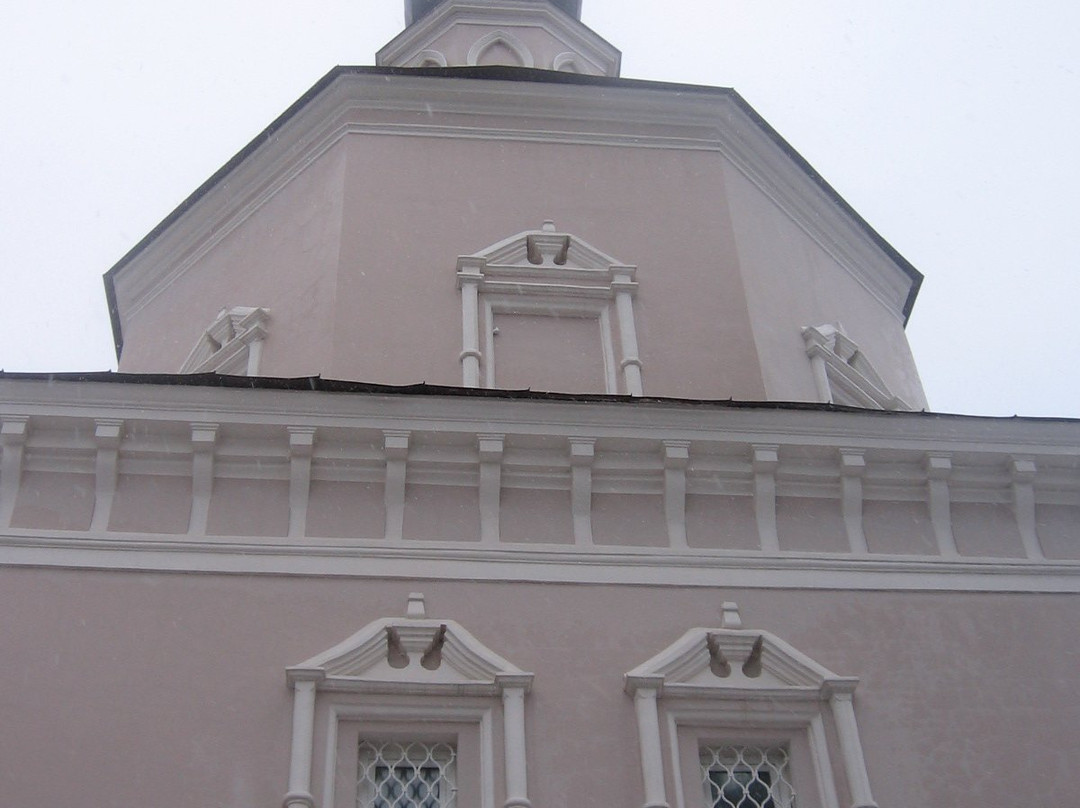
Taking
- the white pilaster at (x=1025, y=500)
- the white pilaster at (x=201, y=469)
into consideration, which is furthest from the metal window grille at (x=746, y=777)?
the white pilaster at (x=201, y=469)

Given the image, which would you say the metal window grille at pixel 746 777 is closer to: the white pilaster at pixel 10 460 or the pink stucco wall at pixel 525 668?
the pink stucco wall at pixel 525 668

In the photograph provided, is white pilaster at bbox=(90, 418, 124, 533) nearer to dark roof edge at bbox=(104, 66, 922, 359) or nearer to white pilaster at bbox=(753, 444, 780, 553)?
white pilaster at bbox=(753, 444, 780, 553)

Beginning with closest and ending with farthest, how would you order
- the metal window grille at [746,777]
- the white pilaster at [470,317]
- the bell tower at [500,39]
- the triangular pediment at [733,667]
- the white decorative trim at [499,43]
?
1. the metal window grille at [746,777]
2. the triangular pediment at [733,667]
3. the white pilaster at [470,317]
4. the white decorative trim at [499,43]
5. the bell tower at [500,39]

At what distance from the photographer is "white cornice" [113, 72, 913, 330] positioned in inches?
511

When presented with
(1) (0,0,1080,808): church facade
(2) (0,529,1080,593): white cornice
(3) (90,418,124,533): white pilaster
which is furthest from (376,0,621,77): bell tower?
(2) (0,529,1080,593): white cornice

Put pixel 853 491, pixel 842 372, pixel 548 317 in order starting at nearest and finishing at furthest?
pixel 853 491 < pixel 548 317 < pixel 842 372

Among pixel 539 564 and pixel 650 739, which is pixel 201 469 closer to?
pixel 539 564

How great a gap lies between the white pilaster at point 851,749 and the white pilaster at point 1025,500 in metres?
1.88

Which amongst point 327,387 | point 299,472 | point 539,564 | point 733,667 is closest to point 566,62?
point 327,387

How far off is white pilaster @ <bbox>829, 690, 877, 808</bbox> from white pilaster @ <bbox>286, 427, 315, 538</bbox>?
133 inches

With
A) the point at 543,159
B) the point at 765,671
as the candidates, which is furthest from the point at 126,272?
the point at 765,671

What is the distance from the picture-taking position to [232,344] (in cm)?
1176

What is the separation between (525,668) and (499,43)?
995cm

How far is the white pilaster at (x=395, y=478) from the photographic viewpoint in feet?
29.6
